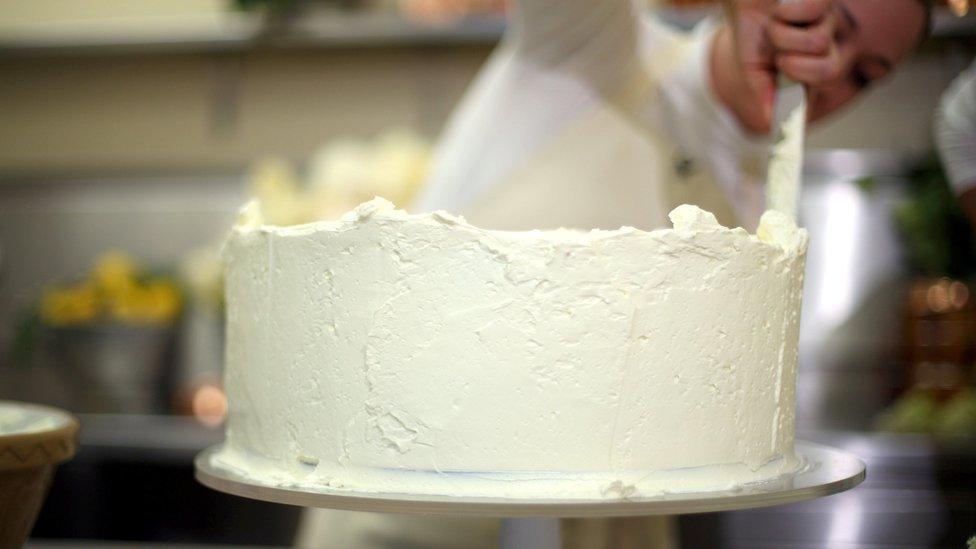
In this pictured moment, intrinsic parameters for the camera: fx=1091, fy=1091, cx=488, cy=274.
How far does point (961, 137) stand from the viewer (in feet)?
4.49

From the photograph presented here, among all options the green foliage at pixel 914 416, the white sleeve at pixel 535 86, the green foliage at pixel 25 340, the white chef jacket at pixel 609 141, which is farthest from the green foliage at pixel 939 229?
the green foliage at pixel 25 340

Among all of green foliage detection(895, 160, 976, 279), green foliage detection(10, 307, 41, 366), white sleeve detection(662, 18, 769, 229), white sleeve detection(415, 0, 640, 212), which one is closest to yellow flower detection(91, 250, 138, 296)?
green foliage detection(10, 307, 41, 366)

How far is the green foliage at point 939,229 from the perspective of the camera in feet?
8.93

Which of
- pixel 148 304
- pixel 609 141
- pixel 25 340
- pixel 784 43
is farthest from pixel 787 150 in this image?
pixel 25 340

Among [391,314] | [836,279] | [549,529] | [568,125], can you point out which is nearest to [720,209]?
[568,125]

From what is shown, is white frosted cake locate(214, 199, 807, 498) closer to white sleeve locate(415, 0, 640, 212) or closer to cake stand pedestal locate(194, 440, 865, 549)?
cake stand pedestal locate(194, 440, 865, 549)

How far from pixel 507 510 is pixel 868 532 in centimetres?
180

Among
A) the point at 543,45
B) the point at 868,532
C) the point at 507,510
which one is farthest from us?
the point at 868,532

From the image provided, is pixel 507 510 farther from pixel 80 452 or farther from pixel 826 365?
pixel 826 365

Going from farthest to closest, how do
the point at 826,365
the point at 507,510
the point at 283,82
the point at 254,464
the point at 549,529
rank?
the point at 283,82 < the point at 826,365 < the point at 549,529 < the point at 254,464 < the point at 507,510

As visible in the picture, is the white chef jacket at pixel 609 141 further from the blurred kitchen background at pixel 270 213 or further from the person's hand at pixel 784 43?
the blurred kitchen background at pixel 270 213

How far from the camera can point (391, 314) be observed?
839 millimetres

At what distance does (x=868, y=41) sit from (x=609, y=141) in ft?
1.39

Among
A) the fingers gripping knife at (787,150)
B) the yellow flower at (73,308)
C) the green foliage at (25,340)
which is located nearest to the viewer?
the fingers gripping knife at (787,150)
